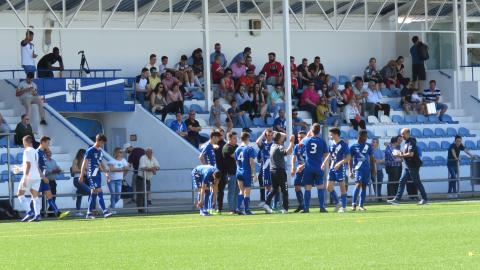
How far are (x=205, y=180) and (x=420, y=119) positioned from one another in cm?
1542

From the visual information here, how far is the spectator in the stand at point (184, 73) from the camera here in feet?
126

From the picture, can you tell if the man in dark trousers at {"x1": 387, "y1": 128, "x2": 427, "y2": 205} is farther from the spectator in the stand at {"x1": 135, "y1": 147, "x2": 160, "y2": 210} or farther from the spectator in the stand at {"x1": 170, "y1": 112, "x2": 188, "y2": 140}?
the spectator in the stand at {"x1": 170, "y1": 112, "x2": 188, "y2": 140}

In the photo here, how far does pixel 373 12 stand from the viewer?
45.2m

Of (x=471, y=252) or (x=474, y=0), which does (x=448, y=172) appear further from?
(x=471, y=252)

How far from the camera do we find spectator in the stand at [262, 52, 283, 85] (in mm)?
40188

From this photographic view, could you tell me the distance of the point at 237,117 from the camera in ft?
123

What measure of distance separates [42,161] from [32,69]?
27.1 feet

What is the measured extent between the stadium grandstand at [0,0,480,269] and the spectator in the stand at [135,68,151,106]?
0.04 m

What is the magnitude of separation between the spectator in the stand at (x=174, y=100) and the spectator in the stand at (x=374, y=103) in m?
6.78

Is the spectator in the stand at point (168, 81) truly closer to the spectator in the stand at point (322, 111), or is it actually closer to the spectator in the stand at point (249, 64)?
the spectator in the stand at point (249, 64)

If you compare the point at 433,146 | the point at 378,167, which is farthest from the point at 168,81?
the point at 433,146

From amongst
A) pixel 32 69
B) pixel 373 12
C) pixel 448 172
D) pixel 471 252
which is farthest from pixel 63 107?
pixel 471 252

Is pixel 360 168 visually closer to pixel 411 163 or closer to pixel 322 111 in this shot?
pixel 411 163

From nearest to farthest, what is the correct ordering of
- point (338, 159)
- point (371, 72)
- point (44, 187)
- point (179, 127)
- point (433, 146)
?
point (338, 159)
point (44, 187)
point (179, 127)
point (433, 146)
point (371, 72)
